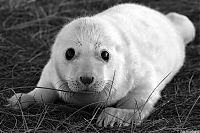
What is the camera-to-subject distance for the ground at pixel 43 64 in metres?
4.03

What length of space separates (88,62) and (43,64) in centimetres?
178

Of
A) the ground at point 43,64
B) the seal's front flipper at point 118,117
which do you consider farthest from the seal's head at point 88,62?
the ground at point 43,64

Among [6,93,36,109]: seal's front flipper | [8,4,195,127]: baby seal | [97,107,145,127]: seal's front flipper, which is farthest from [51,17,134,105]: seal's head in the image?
[6,93,36,109]: seal's front flipper

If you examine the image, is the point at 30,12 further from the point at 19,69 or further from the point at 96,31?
the point at 96,31

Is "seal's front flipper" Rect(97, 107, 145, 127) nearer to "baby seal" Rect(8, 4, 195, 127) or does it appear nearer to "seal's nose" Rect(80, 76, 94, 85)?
"baby seal" Rect(8, 4, 195, 127)

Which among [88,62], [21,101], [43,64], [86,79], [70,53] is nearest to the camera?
[86,79]

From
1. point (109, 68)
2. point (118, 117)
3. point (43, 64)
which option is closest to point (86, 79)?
point (109, 68)

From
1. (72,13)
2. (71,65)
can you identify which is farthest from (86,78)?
(72,13)

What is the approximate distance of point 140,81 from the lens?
447 cm

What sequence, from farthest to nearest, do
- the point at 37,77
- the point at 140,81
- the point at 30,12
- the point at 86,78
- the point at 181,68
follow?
the point at 30,12
the point at 181,68
the point at 37,77
the point at 140,81
the point at 86,78

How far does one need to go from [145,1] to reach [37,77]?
9.50 ft

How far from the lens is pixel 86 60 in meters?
3.86

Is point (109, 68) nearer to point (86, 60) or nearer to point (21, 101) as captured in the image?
point (86, 60)

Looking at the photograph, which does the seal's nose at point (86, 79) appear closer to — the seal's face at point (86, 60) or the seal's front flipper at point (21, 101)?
the seal's face at point (86, 60)
